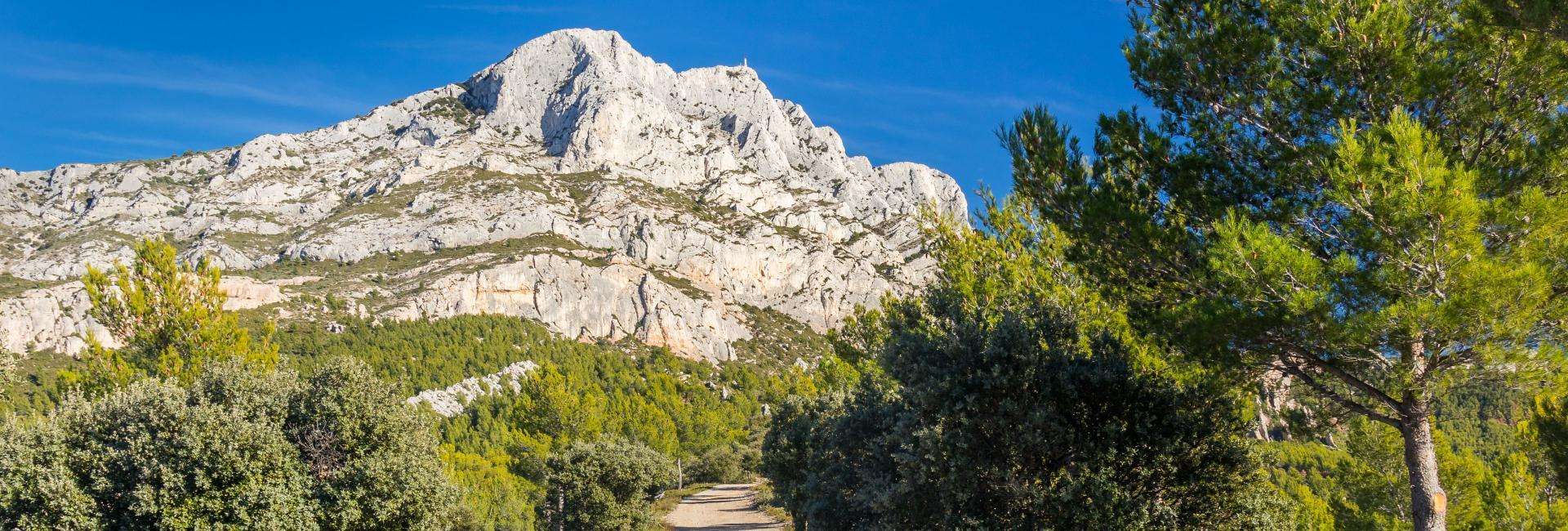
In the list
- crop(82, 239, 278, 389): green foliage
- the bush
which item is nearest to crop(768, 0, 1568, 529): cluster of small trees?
crop(82, 239, 278, 389): green foliage

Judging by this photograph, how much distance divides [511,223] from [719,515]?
11355cm

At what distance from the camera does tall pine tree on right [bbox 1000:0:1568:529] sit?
6383 mm

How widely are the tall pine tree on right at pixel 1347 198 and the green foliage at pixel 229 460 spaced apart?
14896 millimetres

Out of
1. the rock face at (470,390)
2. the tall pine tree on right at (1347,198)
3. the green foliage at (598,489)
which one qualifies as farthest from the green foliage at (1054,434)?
the rock face at (470,390)

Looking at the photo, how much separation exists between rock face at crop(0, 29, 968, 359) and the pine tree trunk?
392 feet

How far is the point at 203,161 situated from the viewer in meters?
184

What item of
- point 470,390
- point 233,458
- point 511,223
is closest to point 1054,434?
point 233,458

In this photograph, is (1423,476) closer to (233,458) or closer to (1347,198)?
(1347,198)

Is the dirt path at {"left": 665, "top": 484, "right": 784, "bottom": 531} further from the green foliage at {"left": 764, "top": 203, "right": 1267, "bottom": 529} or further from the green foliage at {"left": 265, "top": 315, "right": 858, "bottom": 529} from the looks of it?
the green foliage at {"left": 764, "top": 203, "right": 1267, "bottom": 529}

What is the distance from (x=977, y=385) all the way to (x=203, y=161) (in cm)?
23044

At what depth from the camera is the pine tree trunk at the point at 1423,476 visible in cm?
730

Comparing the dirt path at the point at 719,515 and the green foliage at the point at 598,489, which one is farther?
the dirt path at the point at 719,515

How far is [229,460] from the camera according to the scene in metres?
14.4

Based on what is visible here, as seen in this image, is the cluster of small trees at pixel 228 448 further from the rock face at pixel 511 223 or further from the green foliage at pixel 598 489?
the rock face at pixel 511 223
